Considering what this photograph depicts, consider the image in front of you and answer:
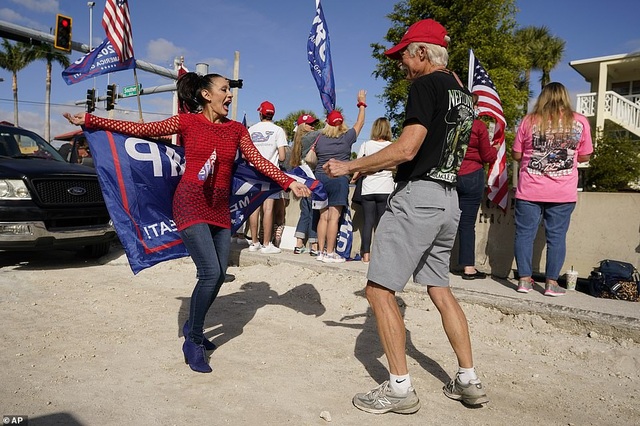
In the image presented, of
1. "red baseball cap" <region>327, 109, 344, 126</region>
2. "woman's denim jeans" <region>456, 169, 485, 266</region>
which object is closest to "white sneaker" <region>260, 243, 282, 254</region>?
"red baseball cap" <region>327, 109, 344, 126</region>

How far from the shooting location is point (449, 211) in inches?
123

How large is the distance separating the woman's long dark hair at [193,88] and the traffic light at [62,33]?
15.9m

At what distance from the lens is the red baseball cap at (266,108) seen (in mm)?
7566

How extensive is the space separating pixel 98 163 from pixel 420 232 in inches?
104

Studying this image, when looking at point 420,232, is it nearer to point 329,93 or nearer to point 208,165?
point 208,165

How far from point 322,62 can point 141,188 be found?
5.34 metres

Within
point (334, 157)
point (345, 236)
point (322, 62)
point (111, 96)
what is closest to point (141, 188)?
point (334, 157)

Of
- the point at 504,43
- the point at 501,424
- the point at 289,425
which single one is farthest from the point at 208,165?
the point at 504,43

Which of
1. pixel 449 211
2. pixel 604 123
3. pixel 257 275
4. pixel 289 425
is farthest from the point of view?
pixel 604 123

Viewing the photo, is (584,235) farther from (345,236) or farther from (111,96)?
(111,96)

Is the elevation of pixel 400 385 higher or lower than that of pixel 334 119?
lower

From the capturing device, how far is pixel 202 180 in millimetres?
3748

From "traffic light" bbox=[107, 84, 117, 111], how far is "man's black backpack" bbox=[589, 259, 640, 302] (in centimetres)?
1742

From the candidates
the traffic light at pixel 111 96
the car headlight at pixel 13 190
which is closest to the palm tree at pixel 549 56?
the traffic light at pixel 111 96
